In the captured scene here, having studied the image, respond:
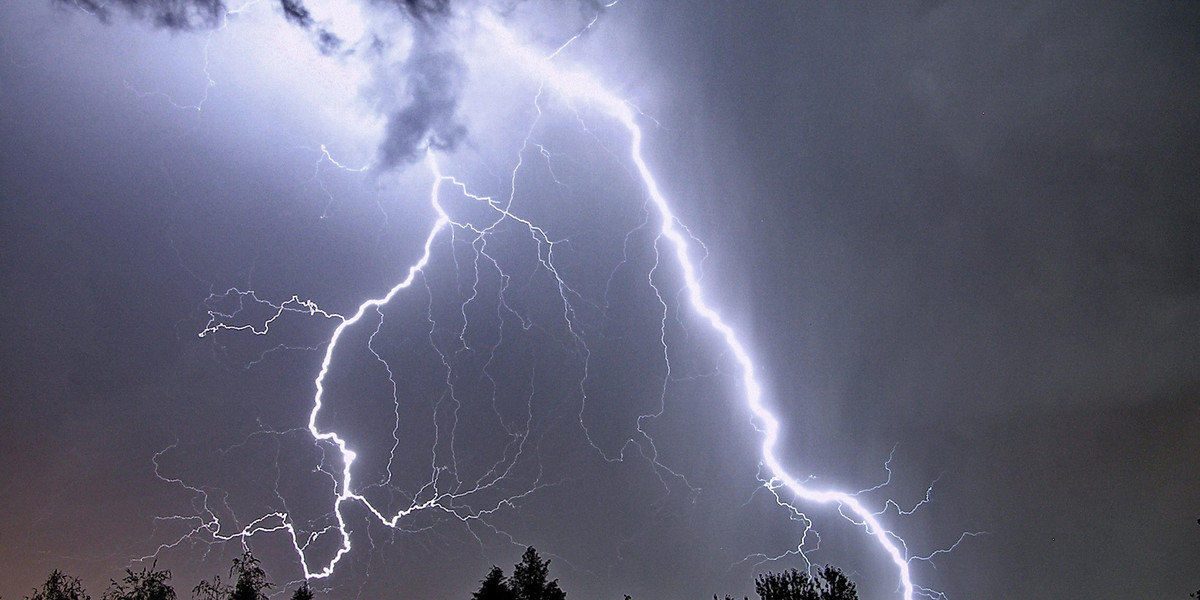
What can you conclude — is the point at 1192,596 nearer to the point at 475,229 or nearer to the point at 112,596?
the point at 475,229

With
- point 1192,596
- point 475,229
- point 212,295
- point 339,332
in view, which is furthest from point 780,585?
point 212,295

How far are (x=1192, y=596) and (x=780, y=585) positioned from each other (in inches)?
509

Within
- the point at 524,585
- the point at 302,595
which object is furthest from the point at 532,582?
the point at 302,595

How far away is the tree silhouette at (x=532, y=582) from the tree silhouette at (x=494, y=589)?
15 centimetres

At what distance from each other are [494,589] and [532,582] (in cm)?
81

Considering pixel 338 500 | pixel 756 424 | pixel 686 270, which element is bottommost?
pixel 338 500

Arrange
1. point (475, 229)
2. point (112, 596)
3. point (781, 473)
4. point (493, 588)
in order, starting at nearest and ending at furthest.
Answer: point (493, 588) → point (112, 596) → point (781, 473) → point (475, 229)

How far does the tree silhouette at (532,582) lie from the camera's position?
11.5 m

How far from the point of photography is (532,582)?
11672 millimetres

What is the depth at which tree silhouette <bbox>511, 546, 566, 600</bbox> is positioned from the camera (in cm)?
1151

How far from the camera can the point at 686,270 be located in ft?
75.9

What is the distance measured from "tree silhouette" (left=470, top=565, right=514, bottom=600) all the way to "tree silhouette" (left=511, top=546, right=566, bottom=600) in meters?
0.15

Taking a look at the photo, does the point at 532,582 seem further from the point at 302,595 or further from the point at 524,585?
the point at 302,595

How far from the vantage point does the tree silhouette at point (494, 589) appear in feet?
36.9
